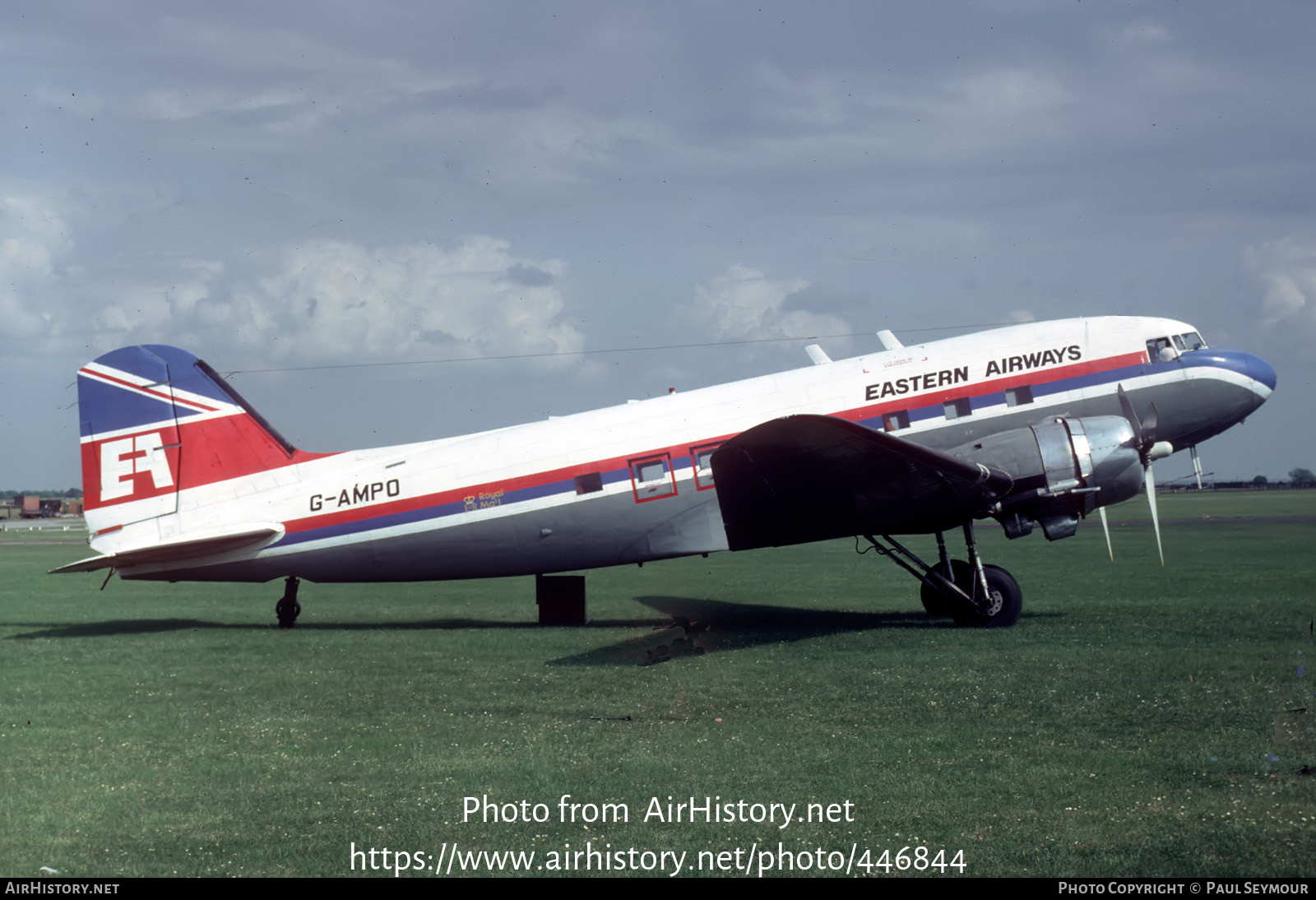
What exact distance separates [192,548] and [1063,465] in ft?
42.0

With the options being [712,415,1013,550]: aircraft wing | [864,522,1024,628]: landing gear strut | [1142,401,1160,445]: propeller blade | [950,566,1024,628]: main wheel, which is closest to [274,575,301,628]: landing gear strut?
[712,415,1013,550]: aircraft wing

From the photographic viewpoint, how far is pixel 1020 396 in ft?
50.7

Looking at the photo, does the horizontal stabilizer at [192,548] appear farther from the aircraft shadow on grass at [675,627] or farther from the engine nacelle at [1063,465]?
the engine nacelle at [1063,465]

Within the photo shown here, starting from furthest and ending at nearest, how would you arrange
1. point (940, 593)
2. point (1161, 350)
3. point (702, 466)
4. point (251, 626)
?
point (251, 626) < point (1161, 350) < point (702, 466) < point (940, 593)

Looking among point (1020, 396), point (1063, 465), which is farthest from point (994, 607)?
point (1020, 396)

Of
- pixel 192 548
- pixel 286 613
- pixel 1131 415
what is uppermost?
pixel 1131 415

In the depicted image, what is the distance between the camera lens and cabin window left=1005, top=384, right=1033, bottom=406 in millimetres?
15430

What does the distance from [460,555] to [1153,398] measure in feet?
35.0

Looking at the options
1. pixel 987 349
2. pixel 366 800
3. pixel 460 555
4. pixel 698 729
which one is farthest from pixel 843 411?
pixel 366 800

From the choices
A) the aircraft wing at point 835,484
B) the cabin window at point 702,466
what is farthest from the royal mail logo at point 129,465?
the aircraft wing at point 835,484

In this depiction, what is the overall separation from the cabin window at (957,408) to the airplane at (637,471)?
34 mm

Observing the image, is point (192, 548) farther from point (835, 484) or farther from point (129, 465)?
point (835, 484)

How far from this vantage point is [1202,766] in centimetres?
732
